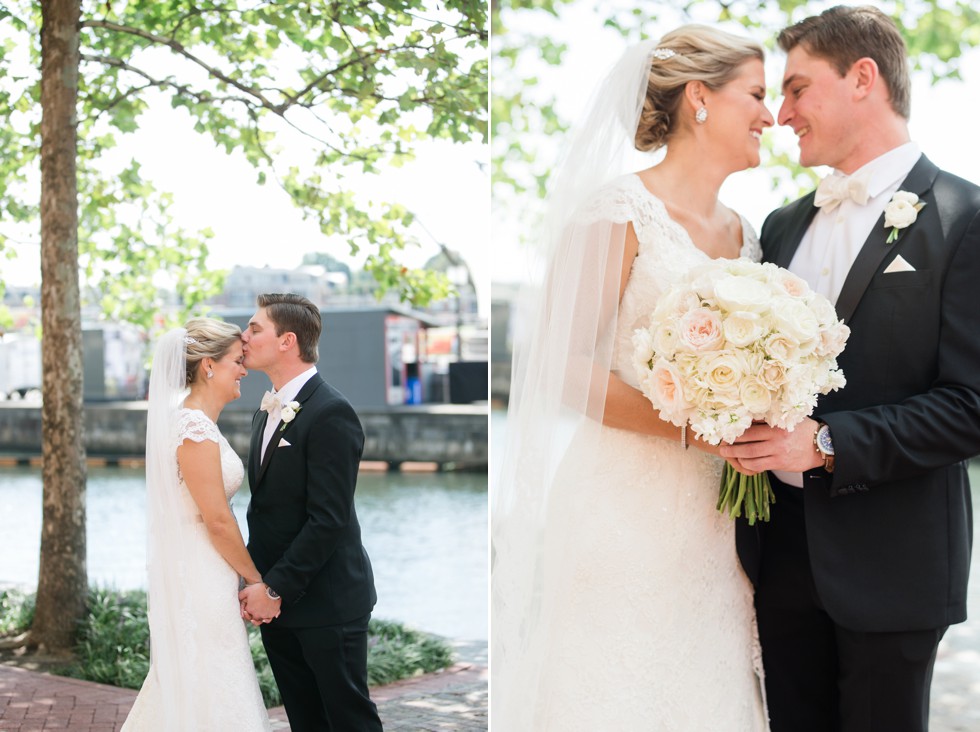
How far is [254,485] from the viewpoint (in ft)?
10.1

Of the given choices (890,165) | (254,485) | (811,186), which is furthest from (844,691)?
(811,186)

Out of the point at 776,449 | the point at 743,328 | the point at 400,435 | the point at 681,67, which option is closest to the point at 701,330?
the point at 743,328

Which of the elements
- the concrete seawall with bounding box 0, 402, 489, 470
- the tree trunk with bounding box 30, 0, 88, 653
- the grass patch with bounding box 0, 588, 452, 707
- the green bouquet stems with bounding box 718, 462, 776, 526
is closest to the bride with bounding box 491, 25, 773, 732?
the green bouquet stems with bounding box 718, 462, 776, 526

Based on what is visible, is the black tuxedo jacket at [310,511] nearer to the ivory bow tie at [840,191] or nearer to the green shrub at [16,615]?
the ivory bow tie at [840,191]

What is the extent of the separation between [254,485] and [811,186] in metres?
5.85

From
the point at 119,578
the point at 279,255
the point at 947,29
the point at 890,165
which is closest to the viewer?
the point at 890,165

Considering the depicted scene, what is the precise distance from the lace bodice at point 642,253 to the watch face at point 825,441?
20.3 inches

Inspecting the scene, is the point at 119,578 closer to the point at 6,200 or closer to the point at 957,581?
the point at 6,200

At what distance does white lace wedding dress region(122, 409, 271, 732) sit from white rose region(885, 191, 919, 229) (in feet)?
6.36

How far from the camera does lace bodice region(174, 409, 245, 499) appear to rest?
295cm

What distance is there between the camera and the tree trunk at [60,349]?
4.70m

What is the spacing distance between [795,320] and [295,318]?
63.0 inches

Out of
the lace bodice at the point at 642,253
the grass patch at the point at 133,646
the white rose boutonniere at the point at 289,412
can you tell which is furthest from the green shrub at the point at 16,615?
the lace bodice at the point at 642,253

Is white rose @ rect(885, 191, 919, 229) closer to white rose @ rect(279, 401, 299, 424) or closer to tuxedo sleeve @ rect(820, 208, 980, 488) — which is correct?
tuxedo sleeve @ rect(820, 208, 980, 488)
